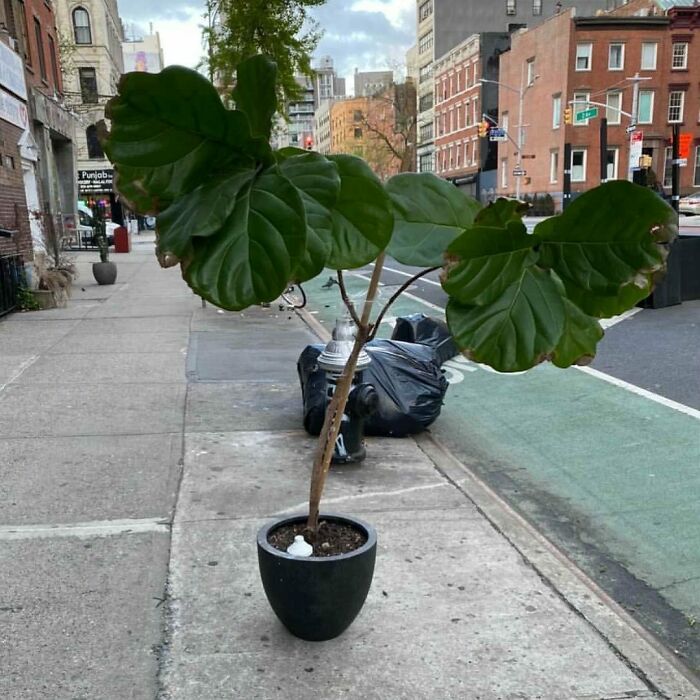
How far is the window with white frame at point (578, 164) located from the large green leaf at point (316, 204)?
4735 centimetres

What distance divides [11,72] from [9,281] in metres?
4.04

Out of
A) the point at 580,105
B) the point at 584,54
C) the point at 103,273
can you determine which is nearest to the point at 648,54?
the point at 584,54

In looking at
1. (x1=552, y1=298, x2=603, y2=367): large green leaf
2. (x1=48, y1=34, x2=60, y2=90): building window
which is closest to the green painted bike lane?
(x1=552, y1=298, x2=603, y2=367): large green leaf

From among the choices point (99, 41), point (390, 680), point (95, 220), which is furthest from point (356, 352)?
point (99, 41)

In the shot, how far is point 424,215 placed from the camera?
214cm

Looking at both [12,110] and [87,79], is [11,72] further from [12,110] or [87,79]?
[87,79]

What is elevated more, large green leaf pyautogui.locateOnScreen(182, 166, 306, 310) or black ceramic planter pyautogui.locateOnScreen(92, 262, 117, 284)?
large green leaf pyautogui.locateOnScreen(182, 166, 306, 310)

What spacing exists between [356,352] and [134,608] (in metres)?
1.57

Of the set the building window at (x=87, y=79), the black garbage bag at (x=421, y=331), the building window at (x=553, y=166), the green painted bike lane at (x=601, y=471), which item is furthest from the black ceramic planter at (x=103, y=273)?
the building window at (x=553, y=166)

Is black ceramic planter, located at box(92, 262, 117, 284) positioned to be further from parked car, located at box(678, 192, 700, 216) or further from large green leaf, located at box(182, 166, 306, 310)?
parked car, located at box(678, 192, 700, 216)

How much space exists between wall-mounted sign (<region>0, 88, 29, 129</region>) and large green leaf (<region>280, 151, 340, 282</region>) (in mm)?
12018

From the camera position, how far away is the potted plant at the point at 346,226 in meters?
1.73

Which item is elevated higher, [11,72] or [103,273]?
[11,72]

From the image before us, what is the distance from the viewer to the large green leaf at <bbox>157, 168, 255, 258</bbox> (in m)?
1.74
